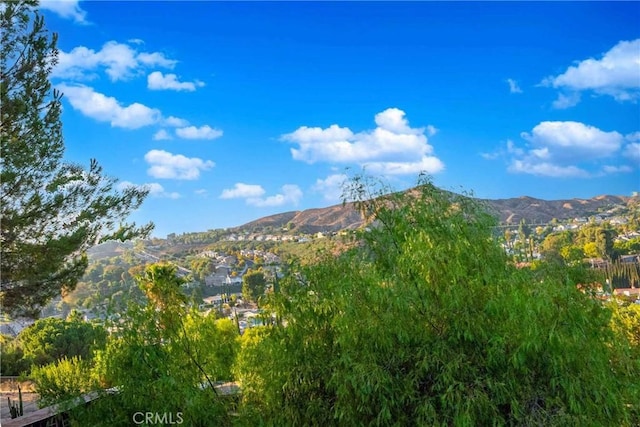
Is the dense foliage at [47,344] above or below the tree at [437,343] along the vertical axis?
below

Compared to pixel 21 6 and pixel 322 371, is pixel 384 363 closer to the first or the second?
pixel 322 371

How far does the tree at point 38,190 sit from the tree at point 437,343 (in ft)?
14.0

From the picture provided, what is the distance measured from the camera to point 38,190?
6668mm

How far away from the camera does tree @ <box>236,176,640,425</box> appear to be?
9.66 ft

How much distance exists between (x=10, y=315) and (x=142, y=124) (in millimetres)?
11485

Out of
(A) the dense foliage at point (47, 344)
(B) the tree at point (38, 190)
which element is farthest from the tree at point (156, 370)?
(A) the dense foliage at point (47, 344)

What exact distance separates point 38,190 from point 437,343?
18.8 feet

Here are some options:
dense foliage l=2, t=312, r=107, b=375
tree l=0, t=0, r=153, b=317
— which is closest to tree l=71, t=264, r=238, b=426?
tree l=0, t=0, r=153, b=317

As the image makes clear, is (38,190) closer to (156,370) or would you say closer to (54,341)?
(156,370)

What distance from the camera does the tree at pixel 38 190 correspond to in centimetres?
Result: 620

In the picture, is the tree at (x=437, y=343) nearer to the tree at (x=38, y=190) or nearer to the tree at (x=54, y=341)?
the tree at (x=38, y=190)

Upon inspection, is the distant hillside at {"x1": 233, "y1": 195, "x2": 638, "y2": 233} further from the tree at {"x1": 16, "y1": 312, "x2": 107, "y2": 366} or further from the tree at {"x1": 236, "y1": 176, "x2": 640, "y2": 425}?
the tree at {"x1": 236, "y1": 176, "x2": 640, "y2": 425}

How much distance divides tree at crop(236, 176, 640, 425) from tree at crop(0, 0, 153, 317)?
4.28 meters

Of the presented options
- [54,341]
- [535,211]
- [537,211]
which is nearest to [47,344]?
[54,341]
